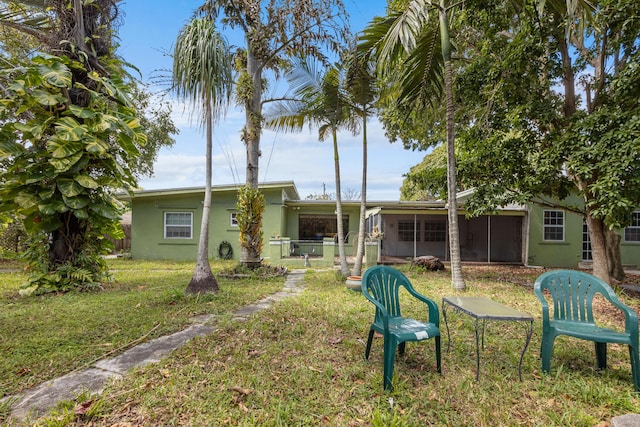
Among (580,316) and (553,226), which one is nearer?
(580,316)

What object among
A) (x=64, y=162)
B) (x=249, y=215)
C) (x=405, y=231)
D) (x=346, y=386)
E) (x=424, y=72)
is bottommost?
(x=346, y=386)

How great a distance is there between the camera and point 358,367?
10.2ft

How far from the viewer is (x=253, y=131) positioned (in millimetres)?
8539

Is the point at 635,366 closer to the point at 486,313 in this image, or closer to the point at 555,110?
the point at 486,313

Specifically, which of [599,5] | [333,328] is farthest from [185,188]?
[599,5]

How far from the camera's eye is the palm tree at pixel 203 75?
5.53 m

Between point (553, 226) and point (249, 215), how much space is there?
40.7 feet

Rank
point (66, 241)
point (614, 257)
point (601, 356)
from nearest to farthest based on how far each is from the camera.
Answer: point (601, 356), point (66, 241), point (614, 257)

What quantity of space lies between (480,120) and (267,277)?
22.0 feet

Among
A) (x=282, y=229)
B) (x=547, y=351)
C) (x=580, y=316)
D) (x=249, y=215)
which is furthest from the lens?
(x=282, y=229)

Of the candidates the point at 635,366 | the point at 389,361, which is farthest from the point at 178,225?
the point at 635,366

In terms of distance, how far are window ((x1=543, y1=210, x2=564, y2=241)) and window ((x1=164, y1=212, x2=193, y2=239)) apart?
A: 1485 centimetres

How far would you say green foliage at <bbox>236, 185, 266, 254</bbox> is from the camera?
27.6 feet

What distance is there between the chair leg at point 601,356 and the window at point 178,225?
13194 millimetres
